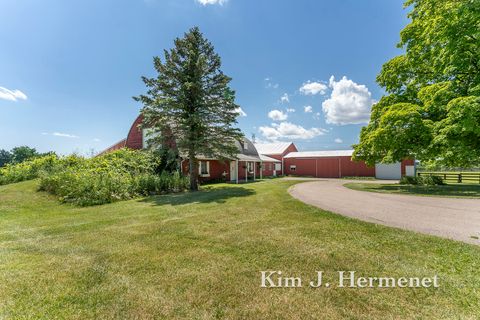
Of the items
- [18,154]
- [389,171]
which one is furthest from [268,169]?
[18,154]

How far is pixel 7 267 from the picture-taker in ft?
12.1

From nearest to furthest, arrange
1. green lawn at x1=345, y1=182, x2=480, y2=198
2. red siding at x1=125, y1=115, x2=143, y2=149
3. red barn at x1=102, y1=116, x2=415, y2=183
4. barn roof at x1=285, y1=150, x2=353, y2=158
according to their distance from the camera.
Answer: green lawn at x1=345, y1=182, x2=480, y2=198
red barn at x1=102, y1=116, x2=415, y2=183
red siding at x1=125, y1=115, x2=143, y2=149
barn roof at x1=285, y1=150, x2=353, y2=158

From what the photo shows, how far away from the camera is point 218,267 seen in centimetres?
354

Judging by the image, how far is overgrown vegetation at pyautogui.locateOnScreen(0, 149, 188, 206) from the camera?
33.1 feet

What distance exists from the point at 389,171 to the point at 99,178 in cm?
2962

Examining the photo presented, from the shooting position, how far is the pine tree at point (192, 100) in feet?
45.1

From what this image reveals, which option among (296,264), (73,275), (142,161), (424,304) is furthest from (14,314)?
(142,161)

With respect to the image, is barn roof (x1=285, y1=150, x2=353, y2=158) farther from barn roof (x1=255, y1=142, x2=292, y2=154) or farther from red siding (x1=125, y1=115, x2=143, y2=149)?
red siding (x1=125, y1=115, x2=143, y2=149)

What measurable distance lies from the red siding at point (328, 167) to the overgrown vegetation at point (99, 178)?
73.4 ft

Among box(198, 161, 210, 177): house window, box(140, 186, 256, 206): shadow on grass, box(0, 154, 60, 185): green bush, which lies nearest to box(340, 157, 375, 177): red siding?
box(198, 161, 210, 177): house window

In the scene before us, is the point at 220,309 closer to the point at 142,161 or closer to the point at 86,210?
the point at 86,210

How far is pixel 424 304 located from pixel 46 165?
1939cm

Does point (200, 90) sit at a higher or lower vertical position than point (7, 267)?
higher

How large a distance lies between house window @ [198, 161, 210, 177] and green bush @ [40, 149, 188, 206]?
4.28m
